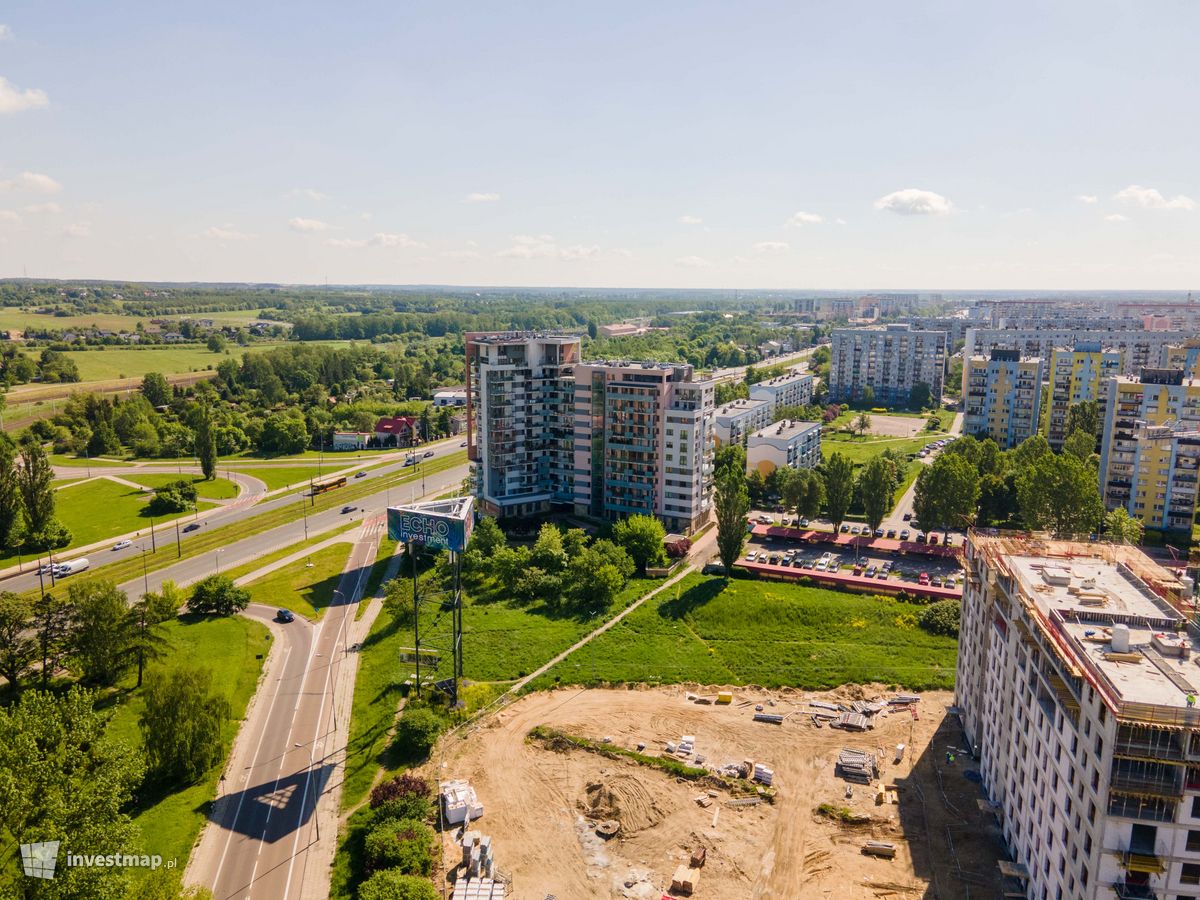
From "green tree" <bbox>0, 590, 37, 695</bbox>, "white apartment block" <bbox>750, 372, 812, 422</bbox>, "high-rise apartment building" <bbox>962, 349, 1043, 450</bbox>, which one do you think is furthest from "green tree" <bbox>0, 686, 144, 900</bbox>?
"high-rise apartment building" <bbox>962, 349, 1043, 450</bbox>

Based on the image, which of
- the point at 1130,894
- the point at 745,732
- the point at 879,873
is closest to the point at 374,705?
the point at 745,732

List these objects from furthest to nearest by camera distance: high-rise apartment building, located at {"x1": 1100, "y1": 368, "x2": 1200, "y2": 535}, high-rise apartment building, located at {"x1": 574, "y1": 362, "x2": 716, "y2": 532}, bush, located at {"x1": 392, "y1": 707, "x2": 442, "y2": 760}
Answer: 1. high-rise apartment building, located at {"x1": 1100, "y1": 368, "x2": 1200, "y2": 535}
2. high-rise apartment building, located at {"x1": 574, "y1": 362, "x2": 716, "y2": 532}
3. bush, located at {"x1": 392, "y1": 707, "x2": 442, "y2": 760}

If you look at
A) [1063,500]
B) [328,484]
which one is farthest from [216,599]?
[1063,500]

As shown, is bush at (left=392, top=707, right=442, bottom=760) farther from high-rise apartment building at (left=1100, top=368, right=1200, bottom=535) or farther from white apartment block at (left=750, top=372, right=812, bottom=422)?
white apartment block at (left=750, top=372, right=812, bottom=422)

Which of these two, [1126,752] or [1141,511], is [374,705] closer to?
[1126,752]

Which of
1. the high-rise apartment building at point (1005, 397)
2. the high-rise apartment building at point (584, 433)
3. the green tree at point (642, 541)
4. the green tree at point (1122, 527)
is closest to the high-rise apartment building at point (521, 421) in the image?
the high-rise apartment building at point (584, 433)

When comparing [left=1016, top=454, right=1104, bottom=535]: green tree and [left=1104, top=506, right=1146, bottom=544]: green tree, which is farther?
[left=1104, top=506, right=1146, bottom=544]: green tree
